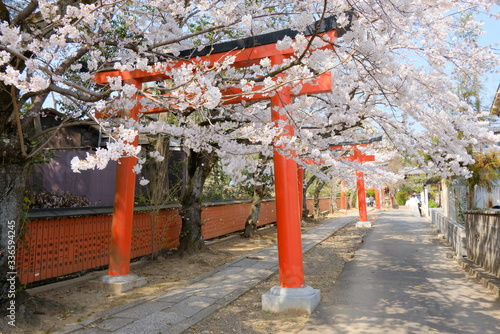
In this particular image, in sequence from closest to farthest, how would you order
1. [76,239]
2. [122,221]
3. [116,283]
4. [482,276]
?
[116,283], [122,221], [76,239], [482,276]

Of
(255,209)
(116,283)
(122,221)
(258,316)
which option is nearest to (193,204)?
(122,221)

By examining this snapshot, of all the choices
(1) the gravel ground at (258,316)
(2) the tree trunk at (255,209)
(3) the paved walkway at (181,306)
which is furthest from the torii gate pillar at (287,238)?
(2) the tree trunk at (255,209)

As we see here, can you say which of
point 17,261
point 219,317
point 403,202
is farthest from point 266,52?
point 403,202

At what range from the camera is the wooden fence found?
21.4 feet

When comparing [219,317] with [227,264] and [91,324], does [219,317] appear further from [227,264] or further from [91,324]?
[227,264]

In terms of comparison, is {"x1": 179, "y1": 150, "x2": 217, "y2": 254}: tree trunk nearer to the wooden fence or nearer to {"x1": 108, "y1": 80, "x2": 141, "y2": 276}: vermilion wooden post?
the wooden fence

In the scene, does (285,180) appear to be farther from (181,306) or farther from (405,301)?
(405,301)

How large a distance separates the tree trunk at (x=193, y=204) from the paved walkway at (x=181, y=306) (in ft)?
5.42

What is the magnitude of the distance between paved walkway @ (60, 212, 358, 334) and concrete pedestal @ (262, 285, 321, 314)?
0.85 meters

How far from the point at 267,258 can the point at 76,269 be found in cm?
498

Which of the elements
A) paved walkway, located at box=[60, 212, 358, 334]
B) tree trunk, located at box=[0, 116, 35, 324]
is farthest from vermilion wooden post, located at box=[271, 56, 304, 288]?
tree trunk, located at box=[0, 116, 35, 324]

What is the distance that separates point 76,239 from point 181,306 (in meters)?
3.00

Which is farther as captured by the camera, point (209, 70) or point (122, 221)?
point (122, 221)

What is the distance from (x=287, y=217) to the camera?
19.4 ft
